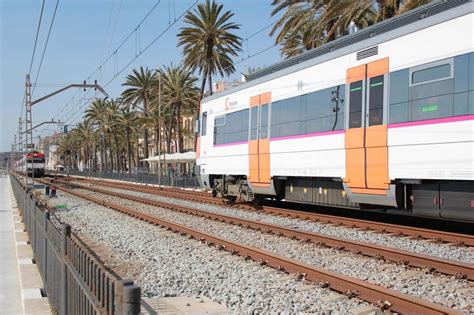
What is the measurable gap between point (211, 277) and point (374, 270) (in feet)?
8.42

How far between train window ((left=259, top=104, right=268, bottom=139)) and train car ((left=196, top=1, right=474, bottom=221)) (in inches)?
2.4

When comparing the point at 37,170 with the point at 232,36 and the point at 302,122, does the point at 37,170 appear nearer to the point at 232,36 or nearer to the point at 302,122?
the point at 232,36

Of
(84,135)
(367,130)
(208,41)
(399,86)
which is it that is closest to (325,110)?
(367,130)

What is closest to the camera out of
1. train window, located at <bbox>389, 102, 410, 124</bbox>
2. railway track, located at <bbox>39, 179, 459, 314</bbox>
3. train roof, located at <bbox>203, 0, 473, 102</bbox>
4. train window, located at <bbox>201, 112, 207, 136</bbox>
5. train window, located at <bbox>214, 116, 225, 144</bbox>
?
railway track, located at <bbox>39, 179, 459, 314</bbox>

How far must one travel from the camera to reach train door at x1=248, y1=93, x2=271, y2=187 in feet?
57.7

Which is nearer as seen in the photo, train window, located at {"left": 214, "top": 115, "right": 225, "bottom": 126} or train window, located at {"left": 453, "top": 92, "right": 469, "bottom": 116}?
train window, located at {"left": 453, "top": 92, "right": 469, "bottom": 116}

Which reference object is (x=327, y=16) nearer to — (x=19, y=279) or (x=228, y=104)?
(x=228, y=104)

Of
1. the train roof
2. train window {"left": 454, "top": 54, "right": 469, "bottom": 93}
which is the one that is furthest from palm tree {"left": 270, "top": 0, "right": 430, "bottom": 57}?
train window {"left": 454, "top": 54, "right": 469, "bottom": 93}

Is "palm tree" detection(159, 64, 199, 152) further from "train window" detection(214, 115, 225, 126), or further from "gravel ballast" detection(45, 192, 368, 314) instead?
"gravel ballast" detection(45, 192, 368, 314)

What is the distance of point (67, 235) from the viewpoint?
5148mm

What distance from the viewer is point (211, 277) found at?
28.3 ft

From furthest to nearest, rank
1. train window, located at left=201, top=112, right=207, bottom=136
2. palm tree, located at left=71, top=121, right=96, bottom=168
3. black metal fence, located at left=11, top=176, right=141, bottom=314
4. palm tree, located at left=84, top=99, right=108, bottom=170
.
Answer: palm tree, located at left=71, top=121, right=96, bottom=168 < palm tree, located at left=84, top=99, right=108, bottom=170 < train window, located at left=201, top=112, right=207, bottom=136 < black metal fence, located at left=11, top=176, right=141, bottom=314

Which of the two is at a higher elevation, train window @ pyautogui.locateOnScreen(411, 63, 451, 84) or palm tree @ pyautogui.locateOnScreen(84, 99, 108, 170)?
palm tree @ pyautogui.locateOnScreen(84, 99, 108, 170)

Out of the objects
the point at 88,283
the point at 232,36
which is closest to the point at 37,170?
the point at 232,36
